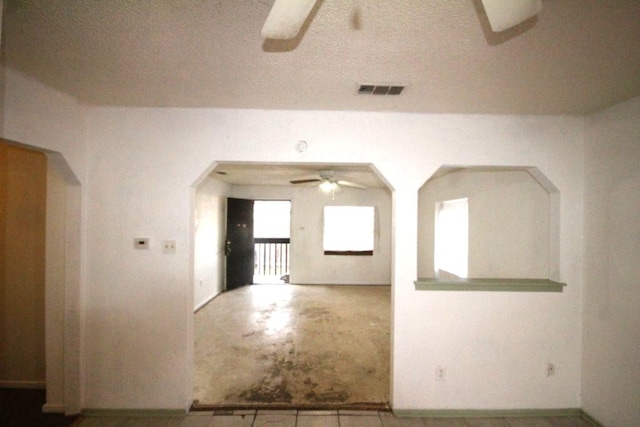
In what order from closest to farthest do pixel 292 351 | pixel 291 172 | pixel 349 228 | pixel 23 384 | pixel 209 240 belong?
1. pixel 23 384
2. pixel 292 351
3. pixel 291 172
4. pixel 209 240
5. pixel 349 228

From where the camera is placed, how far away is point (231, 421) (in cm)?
231

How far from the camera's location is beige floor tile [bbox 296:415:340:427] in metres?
2.28

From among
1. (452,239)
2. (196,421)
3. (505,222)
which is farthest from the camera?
(452,239)

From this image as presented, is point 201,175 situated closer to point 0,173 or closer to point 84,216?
point 84,216

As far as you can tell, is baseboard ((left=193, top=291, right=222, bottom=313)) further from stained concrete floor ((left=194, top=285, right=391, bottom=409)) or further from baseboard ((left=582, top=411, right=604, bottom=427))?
baseboard ((left=582, top=411, right=604, bottom=427))

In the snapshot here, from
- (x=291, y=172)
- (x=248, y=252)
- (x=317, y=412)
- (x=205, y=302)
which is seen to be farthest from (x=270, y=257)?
(x=317, y=412)

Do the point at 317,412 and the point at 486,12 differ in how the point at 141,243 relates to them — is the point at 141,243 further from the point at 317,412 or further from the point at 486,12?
the point at 486,12

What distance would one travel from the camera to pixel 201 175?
2420mm

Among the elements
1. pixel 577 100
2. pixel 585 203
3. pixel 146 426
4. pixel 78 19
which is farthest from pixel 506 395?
pixel 78 19

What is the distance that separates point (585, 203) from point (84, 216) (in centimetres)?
423

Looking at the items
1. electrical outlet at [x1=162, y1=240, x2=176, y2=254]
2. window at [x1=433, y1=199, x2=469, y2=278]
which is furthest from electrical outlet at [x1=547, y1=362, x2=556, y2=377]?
electrical outlet at [x1=162, y1=240, x2=176, y2=254]

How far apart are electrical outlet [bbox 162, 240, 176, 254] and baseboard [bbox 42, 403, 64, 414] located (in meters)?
1.58

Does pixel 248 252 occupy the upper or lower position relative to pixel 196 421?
upper

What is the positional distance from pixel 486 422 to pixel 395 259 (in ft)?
4.91
